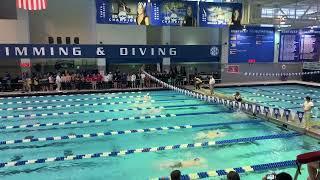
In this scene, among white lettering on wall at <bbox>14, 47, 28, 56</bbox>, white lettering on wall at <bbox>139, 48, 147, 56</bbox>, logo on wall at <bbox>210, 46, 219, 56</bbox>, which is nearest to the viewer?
white lettering on wall at <bbox>14, 47, 28, 56</bbox>

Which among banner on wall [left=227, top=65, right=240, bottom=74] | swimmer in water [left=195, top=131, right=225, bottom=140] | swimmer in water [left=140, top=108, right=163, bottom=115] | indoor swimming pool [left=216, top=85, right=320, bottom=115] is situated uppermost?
banner on wall [left=227, top=65, right=240, bottom=74]

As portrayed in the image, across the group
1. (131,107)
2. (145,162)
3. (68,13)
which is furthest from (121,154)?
(68,13)

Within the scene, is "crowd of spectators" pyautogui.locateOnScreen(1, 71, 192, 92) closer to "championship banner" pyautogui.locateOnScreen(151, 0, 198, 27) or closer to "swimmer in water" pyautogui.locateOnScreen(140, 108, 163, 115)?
"championship banner" pyautogui.locateOnScreen(151, 0, 198, 27)

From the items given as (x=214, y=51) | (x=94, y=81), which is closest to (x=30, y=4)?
(x=94, y=81)

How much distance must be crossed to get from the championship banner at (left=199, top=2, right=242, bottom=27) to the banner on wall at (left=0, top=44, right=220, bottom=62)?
13.8 ft

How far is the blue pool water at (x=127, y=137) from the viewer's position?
7.75m

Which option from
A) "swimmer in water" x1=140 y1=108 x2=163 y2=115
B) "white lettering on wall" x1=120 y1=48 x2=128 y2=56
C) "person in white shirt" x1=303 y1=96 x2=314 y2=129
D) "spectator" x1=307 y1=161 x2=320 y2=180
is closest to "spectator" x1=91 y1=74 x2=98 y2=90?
"white lettering on wall" x1=120 y1=48 x2=128 y2=56

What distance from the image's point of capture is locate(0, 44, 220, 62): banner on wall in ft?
60.0

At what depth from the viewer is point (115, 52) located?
65.3 feet

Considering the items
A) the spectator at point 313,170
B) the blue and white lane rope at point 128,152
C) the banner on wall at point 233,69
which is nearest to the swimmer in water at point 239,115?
the blue and white lane rope at point 128,152

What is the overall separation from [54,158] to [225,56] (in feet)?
54.1

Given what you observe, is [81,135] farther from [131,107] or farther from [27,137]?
[131,107]

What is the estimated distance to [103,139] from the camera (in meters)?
10.1

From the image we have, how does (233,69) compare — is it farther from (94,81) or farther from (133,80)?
(94,81)
